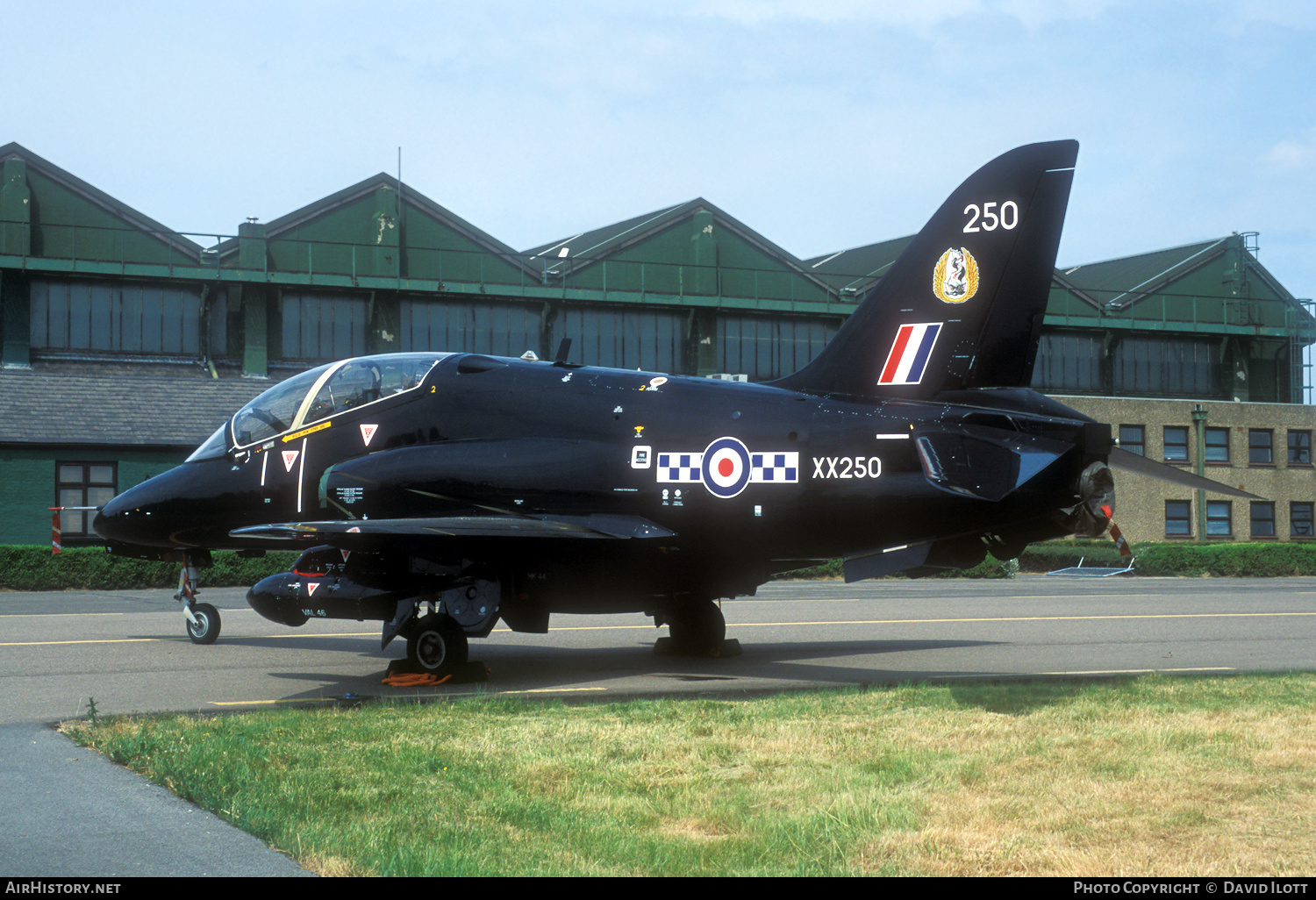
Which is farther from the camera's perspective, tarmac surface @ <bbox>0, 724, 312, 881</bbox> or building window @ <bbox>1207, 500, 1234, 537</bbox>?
building window @ <bbox>1207, 500, 1234, 537</bbox>

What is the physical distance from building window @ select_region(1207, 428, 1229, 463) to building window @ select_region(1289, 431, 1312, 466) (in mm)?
3836

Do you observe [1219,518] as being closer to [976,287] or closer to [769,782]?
[976,287]

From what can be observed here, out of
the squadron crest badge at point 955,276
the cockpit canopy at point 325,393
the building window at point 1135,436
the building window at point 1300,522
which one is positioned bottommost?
the building window at point 1300,522

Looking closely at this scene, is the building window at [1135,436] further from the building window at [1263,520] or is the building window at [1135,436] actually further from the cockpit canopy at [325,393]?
Answer: the cockpit canopy at [325,393]

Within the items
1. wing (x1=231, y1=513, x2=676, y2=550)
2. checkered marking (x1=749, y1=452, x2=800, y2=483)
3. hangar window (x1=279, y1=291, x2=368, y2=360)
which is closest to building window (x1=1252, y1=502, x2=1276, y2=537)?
hangar window (x1=279, y1=291, x2=368, y2=360)

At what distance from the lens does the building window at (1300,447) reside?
183ft

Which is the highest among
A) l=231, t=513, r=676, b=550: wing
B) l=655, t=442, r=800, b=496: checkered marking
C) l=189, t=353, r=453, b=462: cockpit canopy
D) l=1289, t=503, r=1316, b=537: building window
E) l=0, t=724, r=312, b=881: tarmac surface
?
l=189, t=353, r=453, b=462: cockpit canopy

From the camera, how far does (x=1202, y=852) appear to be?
18.1ft

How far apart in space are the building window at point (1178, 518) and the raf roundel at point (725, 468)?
153ft

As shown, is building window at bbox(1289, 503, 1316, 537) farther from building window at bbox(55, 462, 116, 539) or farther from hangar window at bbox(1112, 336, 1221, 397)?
building window at bbox(55, 462, 116, 539)

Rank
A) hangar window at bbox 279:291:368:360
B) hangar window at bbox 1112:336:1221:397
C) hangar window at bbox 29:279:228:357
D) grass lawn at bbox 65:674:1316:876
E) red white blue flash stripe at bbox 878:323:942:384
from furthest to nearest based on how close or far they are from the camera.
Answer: hangar window at bbox 1112:336:1221:397, hangar window at bbox 279:291:368:360, hangar window at bbox 29:279:228:357, red white blue flash stripe at bbox 878:323:942:384, grass lawn at bbox 65:674:1316:876

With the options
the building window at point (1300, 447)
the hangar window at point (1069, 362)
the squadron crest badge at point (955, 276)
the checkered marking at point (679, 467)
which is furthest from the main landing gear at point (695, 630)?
the building window at point (1300, 447)

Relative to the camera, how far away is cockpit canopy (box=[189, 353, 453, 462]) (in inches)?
520

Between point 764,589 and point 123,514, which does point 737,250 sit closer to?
point 764,589
